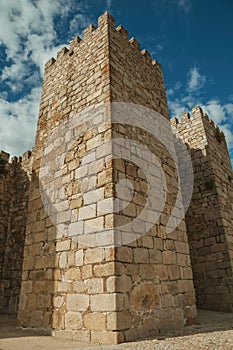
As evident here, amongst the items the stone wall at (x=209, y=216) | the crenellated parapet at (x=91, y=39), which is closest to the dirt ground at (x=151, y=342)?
the stone wall at (x=209, y=216)

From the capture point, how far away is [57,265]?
161 inches

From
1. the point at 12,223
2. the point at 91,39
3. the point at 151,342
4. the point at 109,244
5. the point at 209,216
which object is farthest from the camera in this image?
the point at 12,223

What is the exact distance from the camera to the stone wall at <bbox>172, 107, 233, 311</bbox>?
691 cm

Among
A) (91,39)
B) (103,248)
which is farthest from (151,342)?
(91,39)

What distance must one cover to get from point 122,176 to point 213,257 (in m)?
4.65

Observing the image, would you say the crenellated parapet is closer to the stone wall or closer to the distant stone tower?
the distant stone tower

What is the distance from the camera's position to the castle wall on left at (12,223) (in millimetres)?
7891

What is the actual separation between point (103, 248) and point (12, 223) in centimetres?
657

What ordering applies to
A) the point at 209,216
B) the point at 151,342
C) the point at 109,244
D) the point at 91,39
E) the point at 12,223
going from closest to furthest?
the point at 151,342 < the point at 109,244 < the point at 91,39 < the point at 209,216 < the point at 12,223

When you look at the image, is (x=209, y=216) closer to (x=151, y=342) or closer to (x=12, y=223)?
(x=151, y=342)

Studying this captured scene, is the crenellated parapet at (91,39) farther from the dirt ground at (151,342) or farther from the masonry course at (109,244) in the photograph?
the dirt ground at (151,342)

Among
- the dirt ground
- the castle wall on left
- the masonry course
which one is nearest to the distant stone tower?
the masonry course

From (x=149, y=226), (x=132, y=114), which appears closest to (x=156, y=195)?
(x=149, y=226)

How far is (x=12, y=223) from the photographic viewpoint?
906cm
